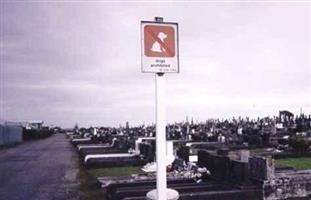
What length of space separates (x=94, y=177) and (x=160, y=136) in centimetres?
1088

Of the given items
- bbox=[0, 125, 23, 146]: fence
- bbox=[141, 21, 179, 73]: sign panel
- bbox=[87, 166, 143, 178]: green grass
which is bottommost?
bbox=[0, 125, 23, 146]: fence

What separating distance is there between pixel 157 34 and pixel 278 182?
6.53m

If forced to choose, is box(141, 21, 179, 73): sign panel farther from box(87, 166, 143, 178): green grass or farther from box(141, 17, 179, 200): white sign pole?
box(87, 166, 143, 178): green grass

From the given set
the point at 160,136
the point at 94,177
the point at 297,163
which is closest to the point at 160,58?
the point at 160,136

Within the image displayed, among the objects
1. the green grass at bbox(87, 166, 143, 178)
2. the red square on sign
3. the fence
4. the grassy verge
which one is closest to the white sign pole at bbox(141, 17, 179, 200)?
the red square on sign

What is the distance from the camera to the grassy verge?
12.1 meters

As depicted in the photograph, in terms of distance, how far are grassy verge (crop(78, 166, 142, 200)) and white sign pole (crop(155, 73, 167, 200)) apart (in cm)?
669

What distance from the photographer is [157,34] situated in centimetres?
498

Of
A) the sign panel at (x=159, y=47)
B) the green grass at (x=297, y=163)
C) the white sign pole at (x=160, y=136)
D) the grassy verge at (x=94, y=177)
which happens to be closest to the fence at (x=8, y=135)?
the grassy verge at (x=94, y=177)

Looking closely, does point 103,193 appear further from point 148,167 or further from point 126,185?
point 148,167

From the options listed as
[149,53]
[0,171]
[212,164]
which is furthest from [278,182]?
[0,171]

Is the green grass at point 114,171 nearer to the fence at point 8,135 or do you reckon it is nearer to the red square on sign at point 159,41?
Answer: the red square on sign at point 159,41

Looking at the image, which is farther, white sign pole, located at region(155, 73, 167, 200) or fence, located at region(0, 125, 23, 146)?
fence, located at region(0, 125, 23, 146)

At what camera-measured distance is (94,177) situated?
1550cm
